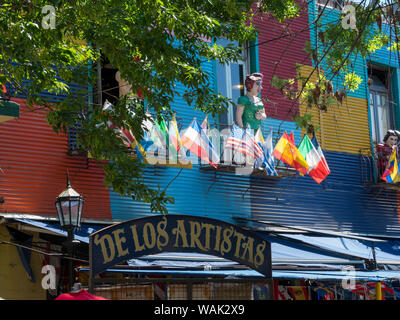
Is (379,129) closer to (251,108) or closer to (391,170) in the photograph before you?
(391,170)

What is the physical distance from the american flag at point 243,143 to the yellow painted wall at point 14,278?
4.63 m

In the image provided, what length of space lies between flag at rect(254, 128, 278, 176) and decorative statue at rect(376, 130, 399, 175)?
424cm

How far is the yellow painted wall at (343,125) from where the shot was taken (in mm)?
18641

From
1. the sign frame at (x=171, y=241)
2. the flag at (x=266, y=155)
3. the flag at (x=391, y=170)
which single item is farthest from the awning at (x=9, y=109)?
the flag at (x=391, y=170)

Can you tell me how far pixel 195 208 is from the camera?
15703mm

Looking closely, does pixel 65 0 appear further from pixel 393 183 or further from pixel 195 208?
pixel 393 183

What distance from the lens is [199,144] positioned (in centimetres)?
1480

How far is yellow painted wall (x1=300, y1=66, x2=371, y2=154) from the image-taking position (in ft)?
61.2

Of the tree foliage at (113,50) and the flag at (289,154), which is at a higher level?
the tree foliage at (113,50)

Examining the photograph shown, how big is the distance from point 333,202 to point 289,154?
9.28 feet

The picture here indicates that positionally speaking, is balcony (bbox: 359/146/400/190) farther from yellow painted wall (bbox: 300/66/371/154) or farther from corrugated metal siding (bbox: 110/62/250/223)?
corrugated metal siding (bbox: 110/62/250/223)

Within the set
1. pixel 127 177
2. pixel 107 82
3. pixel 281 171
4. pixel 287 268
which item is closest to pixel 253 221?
pixel 281 171

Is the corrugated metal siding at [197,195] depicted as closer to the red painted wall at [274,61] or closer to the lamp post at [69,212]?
the red painted wall at [274,61]

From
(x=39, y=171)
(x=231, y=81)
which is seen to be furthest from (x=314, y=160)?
(x=39, y=171)
